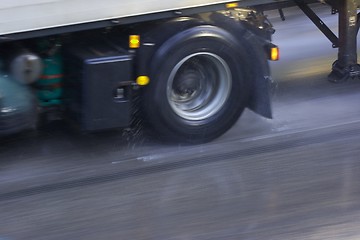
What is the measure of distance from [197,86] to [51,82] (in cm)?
145

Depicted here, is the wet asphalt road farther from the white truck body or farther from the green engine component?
the white truck body

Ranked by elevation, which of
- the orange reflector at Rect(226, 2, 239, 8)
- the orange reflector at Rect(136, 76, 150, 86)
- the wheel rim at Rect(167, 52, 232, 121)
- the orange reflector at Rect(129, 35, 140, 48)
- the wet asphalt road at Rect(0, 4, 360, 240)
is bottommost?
the wet asphalt road at Rect(0, 4, 360, 240)

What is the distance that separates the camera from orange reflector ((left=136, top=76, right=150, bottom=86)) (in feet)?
21.0

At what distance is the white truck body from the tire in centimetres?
41

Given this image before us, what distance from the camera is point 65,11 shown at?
588 centimetres

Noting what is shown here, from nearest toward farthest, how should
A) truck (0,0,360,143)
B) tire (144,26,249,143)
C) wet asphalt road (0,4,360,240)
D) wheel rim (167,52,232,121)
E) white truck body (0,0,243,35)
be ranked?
wet asphalt road (0,4,360,240)
white truck body (0,0,243,35)
truck (0,0,360,143)
tire (144,26,249,143)
wheel rim (167,52,232,121)

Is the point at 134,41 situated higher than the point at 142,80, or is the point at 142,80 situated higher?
the point at 134,41

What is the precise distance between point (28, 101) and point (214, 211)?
2.05m

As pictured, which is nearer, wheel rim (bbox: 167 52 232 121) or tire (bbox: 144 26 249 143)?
tire (bbox: 144 26 249 143)

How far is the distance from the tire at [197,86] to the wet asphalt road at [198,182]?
0.77 ft

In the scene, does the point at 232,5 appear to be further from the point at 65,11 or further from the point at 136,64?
the point at 65,11

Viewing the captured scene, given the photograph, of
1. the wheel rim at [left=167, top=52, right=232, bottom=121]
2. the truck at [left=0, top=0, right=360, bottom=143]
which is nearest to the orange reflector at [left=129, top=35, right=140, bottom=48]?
the truck at [left=0, top=0, right=360, bottom=143]

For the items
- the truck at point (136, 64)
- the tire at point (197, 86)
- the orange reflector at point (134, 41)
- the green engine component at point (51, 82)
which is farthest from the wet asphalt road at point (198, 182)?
the orange reflector at point (134, 41)

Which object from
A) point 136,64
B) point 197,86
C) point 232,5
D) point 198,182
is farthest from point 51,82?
point 232,5
